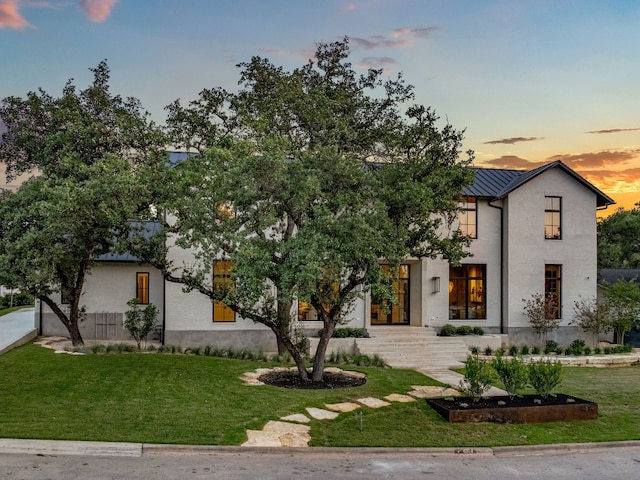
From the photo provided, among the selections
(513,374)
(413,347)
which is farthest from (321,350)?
(413,347)

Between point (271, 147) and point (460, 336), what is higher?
point (271, 147)

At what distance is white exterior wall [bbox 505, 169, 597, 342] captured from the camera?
21781 millimetres

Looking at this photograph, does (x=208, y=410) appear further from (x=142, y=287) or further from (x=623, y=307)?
(x=623, y=307)

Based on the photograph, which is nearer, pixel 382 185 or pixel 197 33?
pixel 382 185

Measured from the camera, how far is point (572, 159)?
25.5 metres

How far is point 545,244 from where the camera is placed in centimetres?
2209

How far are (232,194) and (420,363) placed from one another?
8.94 m

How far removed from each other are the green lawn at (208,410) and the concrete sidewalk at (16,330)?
2.89m

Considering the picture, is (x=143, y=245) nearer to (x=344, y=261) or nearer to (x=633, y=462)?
(x=344, y=261)

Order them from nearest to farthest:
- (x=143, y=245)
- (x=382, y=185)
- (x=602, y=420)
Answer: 1. (x=602, y=420)
2. (x=382, y=185)
3. (x=143, y=245)

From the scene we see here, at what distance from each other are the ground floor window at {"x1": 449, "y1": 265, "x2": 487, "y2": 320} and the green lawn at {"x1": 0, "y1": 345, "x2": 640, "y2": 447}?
22.9 feet

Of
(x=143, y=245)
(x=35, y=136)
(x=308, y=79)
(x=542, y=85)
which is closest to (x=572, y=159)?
(x=542, y=85)

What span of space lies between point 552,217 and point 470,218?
11.0ft

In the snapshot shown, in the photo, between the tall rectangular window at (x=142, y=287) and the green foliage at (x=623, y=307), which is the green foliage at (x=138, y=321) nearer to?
the tall rectangular window at (x=142, y=287)
